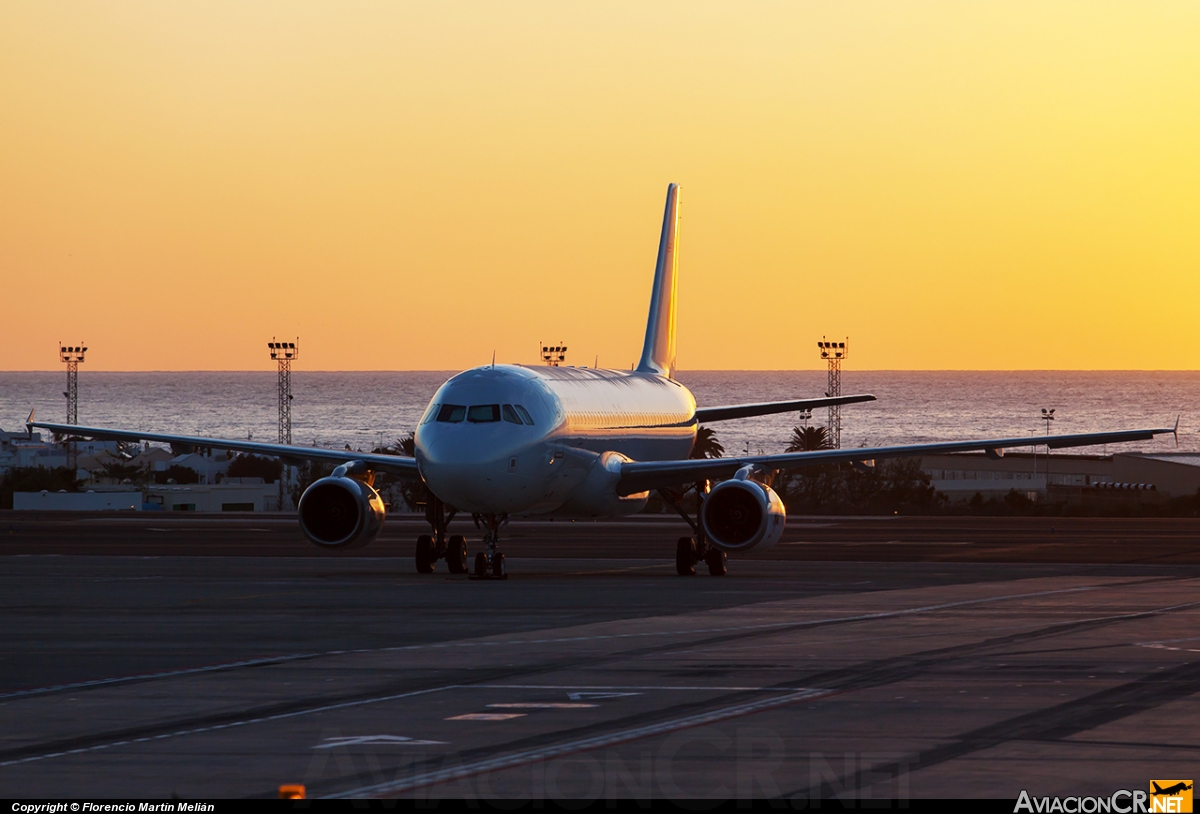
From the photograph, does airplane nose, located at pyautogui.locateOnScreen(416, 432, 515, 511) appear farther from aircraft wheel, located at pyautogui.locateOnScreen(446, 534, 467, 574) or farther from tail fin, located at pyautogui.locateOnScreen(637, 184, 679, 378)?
tail fin, located at pyautogui.locateOnScreen(637, 184, 679, 378)

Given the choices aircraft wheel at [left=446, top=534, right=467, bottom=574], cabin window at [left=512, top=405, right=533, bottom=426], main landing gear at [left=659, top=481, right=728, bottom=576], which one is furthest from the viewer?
main landing gear at [left=659, top=481, right=728, bottom=576]

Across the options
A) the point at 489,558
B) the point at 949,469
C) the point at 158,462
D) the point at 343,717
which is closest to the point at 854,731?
the point at 343,717

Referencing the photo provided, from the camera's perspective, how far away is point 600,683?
656 inches

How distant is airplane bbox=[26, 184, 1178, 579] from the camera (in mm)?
33000

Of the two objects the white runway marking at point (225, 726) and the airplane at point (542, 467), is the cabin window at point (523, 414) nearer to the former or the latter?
the airplane at point (542, 467)

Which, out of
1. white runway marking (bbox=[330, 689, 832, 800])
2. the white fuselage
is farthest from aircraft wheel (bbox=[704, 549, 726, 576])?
white runway marking (bbox=[330, 689, 832, 800])

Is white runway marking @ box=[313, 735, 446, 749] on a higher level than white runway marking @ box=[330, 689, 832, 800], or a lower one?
lower

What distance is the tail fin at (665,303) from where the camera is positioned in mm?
Result: 48062

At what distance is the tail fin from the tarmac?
13.5 meters

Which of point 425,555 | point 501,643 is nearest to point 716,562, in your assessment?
point 425,555

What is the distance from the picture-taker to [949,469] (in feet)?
448

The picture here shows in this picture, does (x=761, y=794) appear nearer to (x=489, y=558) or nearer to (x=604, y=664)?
(x=604, y=664)

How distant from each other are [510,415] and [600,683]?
56.1 feet

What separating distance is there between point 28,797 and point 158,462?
448 ft
